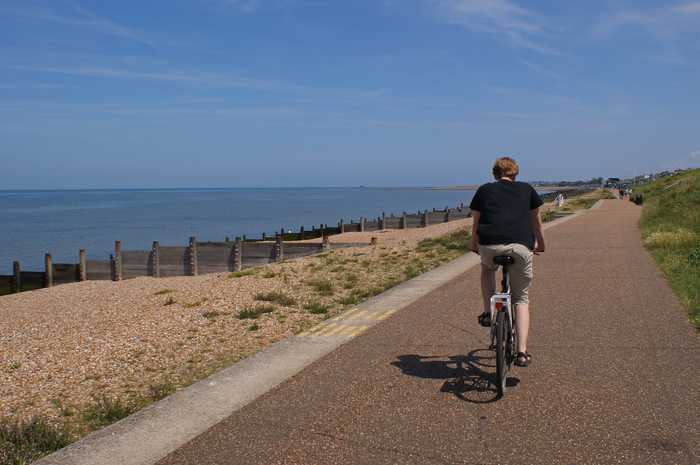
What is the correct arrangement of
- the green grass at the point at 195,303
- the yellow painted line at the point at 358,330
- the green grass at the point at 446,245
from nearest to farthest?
the yellow painted line at the point at 358,330
the green grass at the point at 195,303
the green grass at the point at 446,245

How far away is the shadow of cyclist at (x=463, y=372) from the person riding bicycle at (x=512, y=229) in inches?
15.2

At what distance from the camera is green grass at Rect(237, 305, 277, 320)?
9810mm

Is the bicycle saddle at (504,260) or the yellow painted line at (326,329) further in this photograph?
the yellow painted line at (326,329)

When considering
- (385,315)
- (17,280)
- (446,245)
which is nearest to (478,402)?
(385,315)

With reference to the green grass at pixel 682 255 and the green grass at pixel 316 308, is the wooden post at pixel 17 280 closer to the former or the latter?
the green grass at pixel 316 308

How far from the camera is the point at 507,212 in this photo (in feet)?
18.3

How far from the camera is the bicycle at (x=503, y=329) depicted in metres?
5.30

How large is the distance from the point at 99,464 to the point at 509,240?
11.2ft

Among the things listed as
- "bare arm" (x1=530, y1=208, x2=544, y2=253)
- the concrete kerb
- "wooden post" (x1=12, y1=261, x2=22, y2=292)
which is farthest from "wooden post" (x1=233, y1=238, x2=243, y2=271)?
"bare arm" (x1=530, y1=208, x2=544, y2=253)

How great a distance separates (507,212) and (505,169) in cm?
43

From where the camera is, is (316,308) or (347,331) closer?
(347,331)

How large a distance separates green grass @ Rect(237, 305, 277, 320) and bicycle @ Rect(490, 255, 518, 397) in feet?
15.8

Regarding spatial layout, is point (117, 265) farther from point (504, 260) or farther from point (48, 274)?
point (504, 260)

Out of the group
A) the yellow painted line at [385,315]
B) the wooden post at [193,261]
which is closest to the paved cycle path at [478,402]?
the yellow painted line at [385,315]
